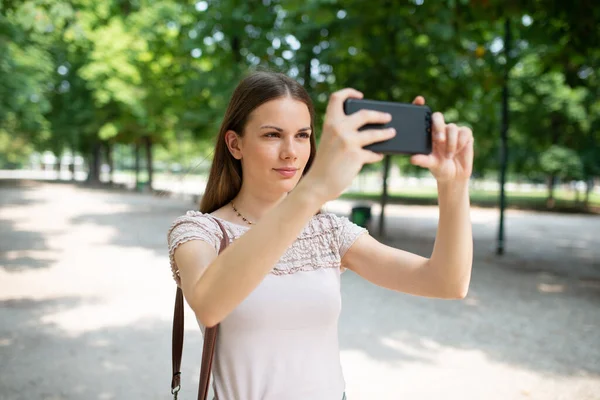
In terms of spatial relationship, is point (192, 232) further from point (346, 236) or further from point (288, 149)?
point (346, 236)

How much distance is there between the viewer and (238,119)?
166 cm

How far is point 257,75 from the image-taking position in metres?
1.70

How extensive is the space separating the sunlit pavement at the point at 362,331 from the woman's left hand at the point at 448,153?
12.1ft

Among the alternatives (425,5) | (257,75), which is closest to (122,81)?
(425,5)

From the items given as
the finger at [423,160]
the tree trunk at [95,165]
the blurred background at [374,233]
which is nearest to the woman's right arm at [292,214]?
the finger at [423,160]

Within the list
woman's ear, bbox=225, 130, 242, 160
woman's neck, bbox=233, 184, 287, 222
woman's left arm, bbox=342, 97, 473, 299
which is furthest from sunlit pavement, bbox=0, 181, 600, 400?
woman's ear, bbox=225, 130, 242, 160

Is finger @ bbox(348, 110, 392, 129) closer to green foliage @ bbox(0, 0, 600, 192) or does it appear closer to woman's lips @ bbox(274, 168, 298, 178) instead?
woman's lips @ bbox(274, 168, 298, 178)

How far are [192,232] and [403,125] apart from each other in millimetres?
708

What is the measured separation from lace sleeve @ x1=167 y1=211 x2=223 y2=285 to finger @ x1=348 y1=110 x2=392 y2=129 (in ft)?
2.15

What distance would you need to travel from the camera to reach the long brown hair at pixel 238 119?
160cm

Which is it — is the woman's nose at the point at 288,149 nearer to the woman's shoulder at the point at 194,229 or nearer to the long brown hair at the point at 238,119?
the long brown hair at the point at 238,119

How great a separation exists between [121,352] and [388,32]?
7.45 meters

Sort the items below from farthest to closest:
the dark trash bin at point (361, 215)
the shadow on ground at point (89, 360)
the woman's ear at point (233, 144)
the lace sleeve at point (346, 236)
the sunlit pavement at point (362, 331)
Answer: the dark trash bin at point (361, 215) → the sunlit pavement at point (362, 331) → the shadow on ground at point (89, 360) → the lace sleeve at point (346, 236) → the woman's ear at point (233, 144)

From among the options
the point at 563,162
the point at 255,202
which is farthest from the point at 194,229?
the point at 563,162
